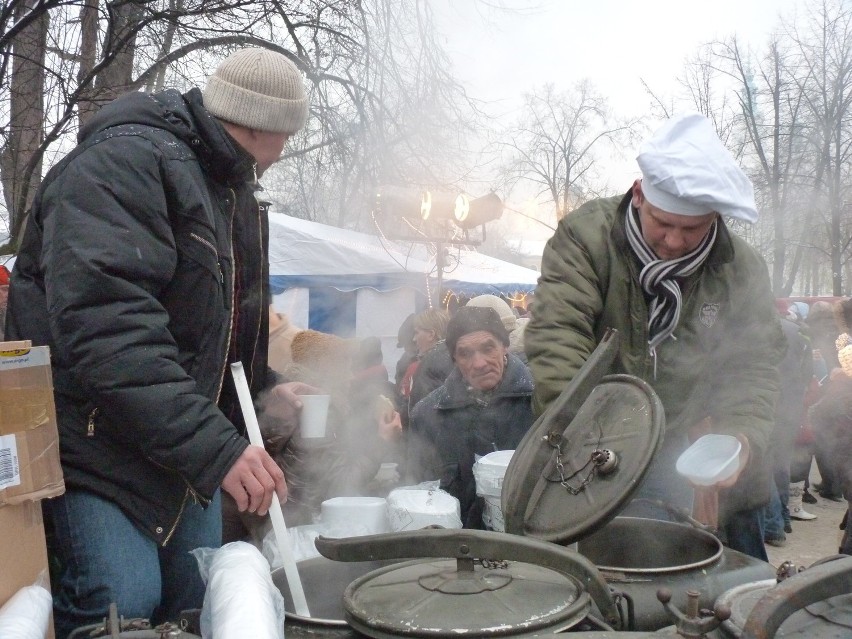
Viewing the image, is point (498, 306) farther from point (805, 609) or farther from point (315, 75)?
point (805, 609)

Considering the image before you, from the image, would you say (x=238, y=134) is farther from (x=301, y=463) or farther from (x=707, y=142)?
(x=301, y=463)

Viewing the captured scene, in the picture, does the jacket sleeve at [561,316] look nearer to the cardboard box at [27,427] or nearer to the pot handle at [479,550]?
the pot handle at [479,550]

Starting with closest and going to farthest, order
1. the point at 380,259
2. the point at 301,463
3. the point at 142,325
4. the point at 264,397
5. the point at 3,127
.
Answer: the point at 142,325
the point at 264,397
the point at 301,463
the point at 3,127
the point at 380,259

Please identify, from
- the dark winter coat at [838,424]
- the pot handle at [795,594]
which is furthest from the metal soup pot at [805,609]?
the dark winter coat at [838,424]

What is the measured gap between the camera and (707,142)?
178 cm

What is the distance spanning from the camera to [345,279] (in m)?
8.08

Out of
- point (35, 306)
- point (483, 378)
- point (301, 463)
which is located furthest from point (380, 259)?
point (35, 306)

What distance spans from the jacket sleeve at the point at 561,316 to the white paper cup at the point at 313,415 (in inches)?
27.4

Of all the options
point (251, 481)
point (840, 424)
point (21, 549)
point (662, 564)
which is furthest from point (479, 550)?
point (840, 424)

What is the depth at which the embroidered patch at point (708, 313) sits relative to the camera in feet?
6.91

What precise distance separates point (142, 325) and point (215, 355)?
24 centimetres

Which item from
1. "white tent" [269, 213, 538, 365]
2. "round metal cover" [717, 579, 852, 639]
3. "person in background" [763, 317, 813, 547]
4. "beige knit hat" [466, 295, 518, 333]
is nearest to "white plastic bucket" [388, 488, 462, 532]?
"round metal cover" [717, 579, 852, 639]

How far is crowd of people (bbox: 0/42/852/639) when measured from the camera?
1.44m

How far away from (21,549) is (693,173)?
1.58 meters
